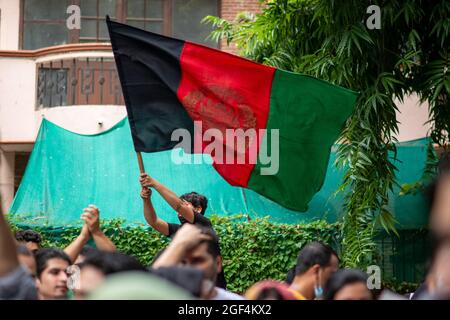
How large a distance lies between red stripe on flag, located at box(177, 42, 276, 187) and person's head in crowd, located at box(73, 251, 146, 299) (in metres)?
3.00

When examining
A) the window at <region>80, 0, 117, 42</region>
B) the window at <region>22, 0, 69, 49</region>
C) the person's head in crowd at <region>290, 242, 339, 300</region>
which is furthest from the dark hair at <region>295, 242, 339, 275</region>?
the window at <region>22, 0, 69, 49</region>

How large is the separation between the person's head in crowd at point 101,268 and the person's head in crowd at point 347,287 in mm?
885

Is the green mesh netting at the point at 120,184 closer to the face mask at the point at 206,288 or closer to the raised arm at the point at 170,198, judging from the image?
the raised arm at the point at 170,198

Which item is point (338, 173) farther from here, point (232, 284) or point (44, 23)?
point (44, 23)

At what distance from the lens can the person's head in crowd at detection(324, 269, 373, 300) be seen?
342cm

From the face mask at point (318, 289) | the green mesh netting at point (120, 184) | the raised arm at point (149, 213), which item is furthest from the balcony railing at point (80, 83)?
the face mask at point (318, 289)

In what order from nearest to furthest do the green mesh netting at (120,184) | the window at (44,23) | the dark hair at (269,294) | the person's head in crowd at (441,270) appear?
the person's head in crowd at (441,270) → the dark hair at (269,294) → the green mesh netting at (120,184) → the window at (44,23)

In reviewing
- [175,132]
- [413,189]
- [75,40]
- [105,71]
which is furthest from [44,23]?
[175,132]

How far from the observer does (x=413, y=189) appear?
31.4 feet

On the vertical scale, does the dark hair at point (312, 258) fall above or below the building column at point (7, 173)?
above

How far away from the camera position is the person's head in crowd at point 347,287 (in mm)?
3416

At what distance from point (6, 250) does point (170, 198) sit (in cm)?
292

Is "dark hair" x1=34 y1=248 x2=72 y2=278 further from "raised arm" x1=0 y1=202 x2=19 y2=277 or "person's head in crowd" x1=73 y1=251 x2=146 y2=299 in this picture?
"raised arm" x1=0 y1=202 x2=19 y2=277

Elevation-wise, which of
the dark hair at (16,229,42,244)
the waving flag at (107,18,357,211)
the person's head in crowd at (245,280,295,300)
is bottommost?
the dark hair at (16,229,42,244)
